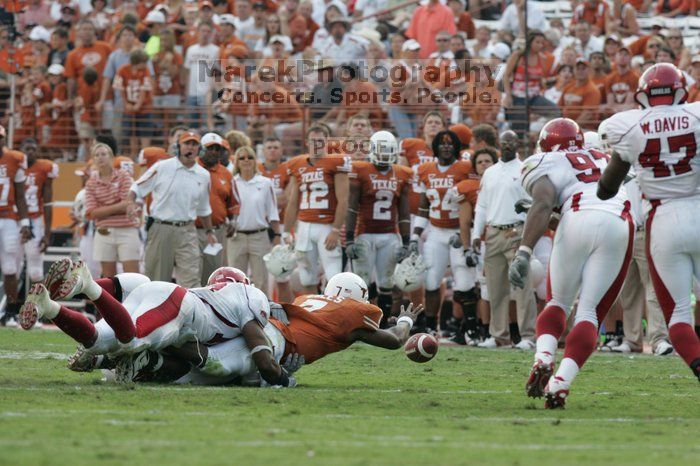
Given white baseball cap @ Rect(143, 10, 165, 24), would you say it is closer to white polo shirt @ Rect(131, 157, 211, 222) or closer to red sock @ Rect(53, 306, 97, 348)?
white polo shirt @ Rect(131, 157, 211, 222)

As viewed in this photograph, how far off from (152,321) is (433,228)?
6484 mm

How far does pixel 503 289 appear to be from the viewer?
1234 cm

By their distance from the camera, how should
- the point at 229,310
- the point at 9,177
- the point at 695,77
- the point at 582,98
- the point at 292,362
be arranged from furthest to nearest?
the point at 582,98 < the point at 695,77 < the point at 9,177 < the point at 292,362 < the point at 229,310

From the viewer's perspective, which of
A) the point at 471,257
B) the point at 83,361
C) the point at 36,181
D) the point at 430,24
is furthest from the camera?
the point at 430,24

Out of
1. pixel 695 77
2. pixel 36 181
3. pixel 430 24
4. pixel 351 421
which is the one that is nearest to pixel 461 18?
pixel 430 24

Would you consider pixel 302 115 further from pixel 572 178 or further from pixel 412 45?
pixel 572 178

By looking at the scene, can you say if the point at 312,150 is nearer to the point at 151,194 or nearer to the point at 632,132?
the point at 151,194

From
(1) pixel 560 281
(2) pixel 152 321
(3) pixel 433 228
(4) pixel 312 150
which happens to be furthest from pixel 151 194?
(1) pixel 560 281

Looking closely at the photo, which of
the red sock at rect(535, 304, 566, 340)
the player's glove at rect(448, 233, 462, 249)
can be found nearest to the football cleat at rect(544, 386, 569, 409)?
the red sock at rect(535, 304, 566, 340)

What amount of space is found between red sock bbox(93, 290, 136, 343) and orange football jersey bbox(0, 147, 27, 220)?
749 cm

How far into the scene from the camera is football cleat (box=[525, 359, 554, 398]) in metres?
7.09

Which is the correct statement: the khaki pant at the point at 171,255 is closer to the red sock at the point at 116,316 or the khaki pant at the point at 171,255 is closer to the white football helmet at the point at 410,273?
the white football helmet at the point at 410,273

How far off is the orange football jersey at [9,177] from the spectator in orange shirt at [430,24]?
21.1ft

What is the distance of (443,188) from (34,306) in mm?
6833
